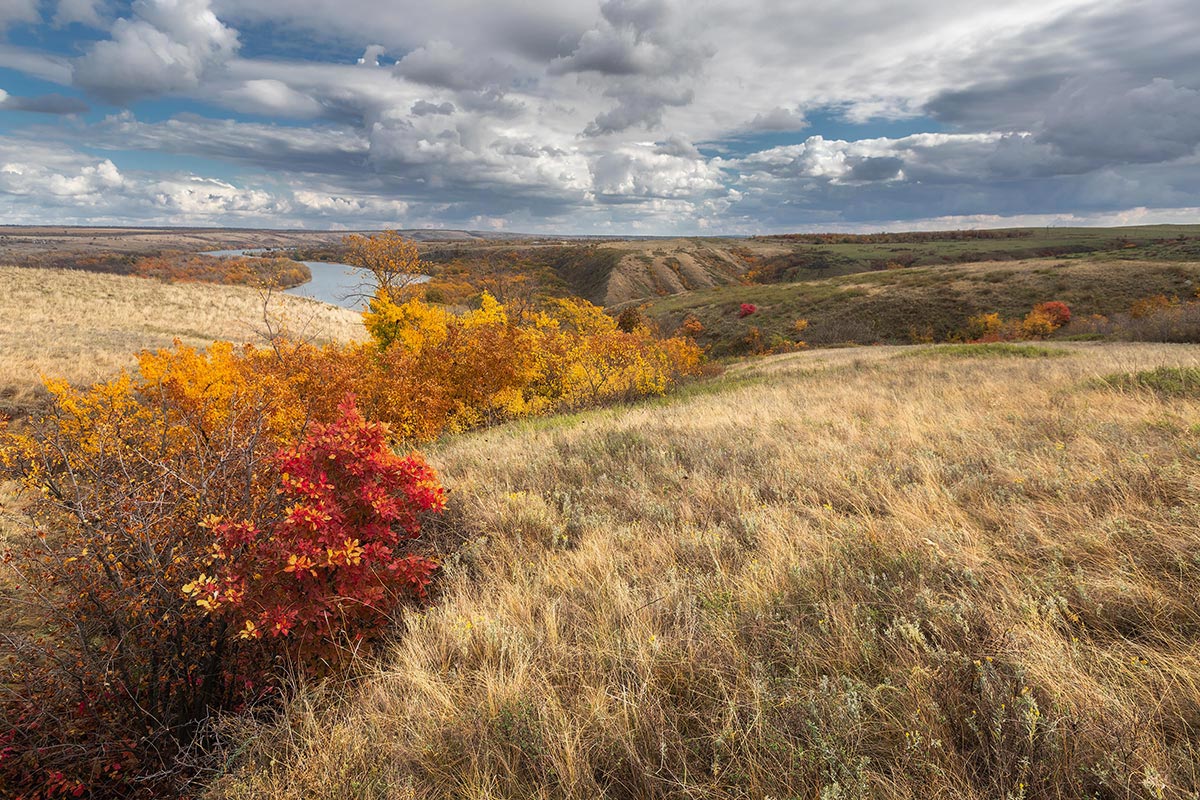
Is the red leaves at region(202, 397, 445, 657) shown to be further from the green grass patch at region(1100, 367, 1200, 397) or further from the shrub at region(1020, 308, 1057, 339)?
the shrub at region(1020, 308, 1057, 339)

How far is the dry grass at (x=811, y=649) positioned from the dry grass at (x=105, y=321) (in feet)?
61.7

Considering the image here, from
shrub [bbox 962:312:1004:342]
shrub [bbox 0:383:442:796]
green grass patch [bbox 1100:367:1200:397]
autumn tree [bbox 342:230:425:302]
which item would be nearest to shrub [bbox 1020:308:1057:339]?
shrub [bbox 962:312:1004:342]

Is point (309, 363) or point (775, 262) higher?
point (775, 262)

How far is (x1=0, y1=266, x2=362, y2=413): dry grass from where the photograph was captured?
20719mm

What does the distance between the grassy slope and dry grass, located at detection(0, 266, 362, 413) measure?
44.3m

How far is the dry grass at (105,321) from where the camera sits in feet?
68.0

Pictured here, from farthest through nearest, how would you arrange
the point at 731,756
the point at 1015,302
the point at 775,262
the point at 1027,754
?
the point at 775,262
the point at 1015,302
the point at 731,756
the point at 1027,754

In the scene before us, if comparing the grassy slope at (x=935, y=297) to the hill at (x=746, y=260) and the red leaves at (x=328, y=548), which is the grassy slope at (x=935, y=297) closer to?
the hill at (x=746, y=260)

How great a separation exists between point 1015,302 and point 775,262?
87387 mm

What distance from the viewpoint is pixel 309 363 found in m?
14.3

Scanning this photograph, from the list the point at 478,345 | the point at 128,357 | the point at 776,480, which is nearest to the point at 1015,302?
the point at 478,345

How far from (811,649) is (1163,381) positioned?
Answer: 10208mm

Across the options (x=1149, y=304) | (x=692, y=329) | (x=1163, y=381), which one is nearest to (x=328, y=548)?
(x=1163, y=381)

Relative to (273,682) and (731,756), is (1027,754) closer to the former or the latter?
(731,756)
